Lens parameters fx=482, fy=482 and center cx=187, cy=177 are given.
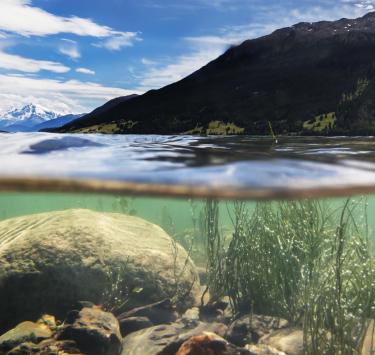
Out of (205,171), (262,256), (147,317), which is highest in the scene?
(205,171)

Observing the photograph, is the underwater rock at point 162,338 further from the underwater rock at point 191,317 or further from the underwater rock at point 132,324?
the underwater rock at point 132,324

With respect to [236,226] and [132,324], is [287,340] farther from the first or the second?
[132,324]

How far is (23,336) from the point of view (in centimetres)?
936

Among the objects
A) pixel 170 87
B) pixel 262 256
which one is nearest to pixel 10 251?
pixel 262 256

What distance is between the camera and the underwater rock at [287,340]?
8.73m

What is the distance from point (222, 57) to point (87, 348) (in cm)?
1411

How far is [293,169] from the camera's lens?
8.65 meters

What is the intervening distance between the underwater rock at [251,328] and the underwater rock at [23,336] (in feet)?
12.2

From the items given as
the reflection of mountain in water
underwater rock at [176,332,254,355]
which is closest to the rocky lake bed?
underwater rock at [176,332,254,355]

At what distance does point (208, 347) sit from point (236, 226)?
3122mm

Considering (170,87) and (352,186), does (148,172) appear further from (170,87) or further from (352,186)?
(170,87)

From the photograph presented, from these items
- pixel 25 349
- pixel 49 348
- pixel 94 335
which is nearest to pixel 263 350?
pixel 94 335

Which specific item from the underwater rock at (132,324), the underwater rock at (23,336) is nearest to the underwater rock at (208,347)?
the underwater rock at (132,324)

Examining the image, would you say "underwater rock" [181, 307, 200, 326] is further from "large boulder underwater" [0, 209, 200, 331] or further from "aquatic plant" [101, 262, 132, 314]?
"aquatic plant" [101, 262, 132, 314]
